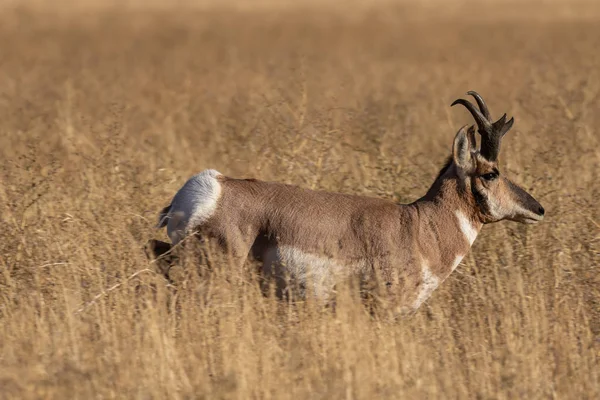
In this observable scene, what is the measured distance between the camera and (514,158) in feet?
34.9

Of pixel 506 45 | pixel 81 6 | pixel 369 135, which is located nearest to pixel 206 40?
pixel 506 45

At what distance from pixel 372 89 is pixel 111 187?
9.20 m

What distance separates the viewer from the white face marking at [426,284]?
7.72 m

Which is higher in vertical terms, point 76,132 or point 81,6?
point 81,6

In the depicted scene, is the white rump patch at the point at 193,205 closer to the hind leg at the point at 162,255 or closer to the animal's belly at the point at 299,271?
the hind leg at the point at 162,255

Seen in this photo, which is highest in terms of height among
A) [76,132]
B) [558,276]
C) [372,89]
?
[372,89]

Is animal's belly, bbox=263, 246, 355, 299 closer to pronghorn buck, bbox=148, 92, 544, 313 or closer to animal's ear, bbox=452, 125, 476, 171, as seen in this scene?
pronghorn buck, bbox=148, 92, 544, 313

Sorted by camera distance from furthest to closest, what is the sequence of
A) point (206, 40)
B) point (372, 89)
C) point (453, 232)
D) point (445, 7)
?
point (445, 7) → point (206, 40) → point (372, 89) → point (453, 232)

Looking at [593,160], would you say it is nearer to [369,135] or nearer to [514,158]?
[514,158]

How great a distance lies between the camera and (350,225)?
7.73 meters

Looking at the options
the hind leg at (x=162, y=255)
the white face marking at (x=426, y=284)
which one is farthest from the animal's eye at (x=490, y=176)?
the hind leg at (x=162, y=255)

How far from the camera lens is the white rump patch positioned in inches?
292

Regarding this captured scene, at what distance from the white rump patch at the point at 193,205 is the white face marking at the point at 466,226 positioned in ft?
6.37

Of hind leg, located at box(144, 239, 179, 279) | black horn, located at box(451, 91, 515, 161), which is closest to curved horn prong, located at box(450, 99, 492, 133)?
black horn, located at box(451, 91, 515, 161)
